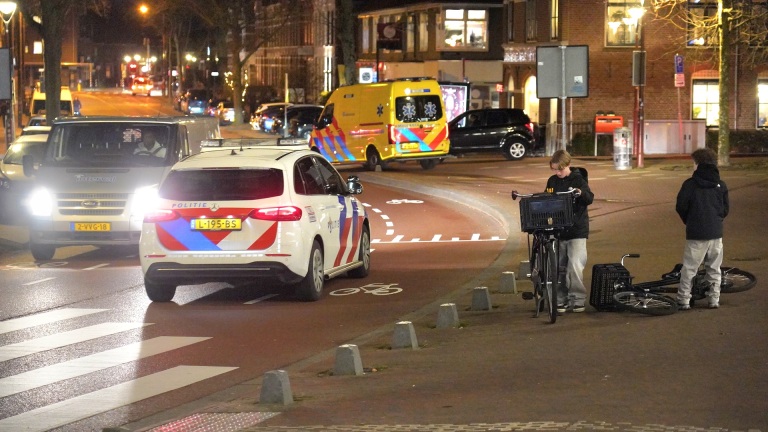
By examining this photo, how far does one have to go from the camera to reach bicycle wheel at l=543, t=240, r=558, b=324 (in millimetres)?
12000

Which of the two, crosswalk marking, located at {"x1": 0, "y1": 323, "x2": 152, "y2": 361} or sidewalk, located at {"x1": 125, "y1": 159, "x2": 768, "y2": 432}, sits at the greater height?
sidewalk, located at {"x1": 125, "y1": 159, "x2": 768, "y2": 432}

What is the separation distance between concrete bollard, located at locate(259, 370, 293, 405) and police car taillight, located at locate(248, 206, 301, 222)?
5.17 metres

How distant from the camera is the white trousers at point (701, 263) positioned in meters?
12.2

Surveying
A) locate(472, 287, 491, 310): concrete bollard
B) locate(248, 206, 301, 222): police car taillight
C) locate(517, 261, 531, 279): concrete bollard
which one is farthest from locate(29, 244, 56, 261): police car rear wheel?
locate(472, 287, 491, 310): concrete bollard

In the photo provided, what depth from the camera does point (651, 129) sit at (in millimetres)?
42500

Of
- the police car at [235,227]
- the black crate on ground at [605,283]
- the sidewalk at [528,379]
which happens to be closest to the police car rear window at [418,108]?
the police car at [235,227]

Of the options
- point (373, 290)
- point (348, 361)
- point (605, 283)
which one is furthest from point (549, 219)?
point (373, 290)

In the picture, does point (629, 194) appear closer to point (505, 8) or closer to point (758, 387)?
point (758, 387)

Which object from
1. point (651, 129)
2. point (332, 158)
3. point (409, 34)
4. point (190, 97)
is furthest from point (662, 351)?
point (190, 97)

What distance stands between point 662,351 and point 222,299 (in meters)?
6.00

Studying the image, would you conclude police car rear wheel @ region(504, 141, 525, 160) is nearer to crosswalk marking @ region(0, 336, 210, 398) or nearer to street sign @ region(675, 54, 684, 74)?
street sign @ region(675, 54, 684, 74)

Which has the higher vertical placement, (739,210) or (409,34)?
(409,34)

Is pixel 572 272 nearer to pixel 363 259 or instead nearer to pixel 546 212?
pixel 546 212

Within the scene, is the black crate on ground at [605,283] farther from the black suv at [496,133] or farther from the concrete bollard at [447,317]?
the black suv at [496,133]
